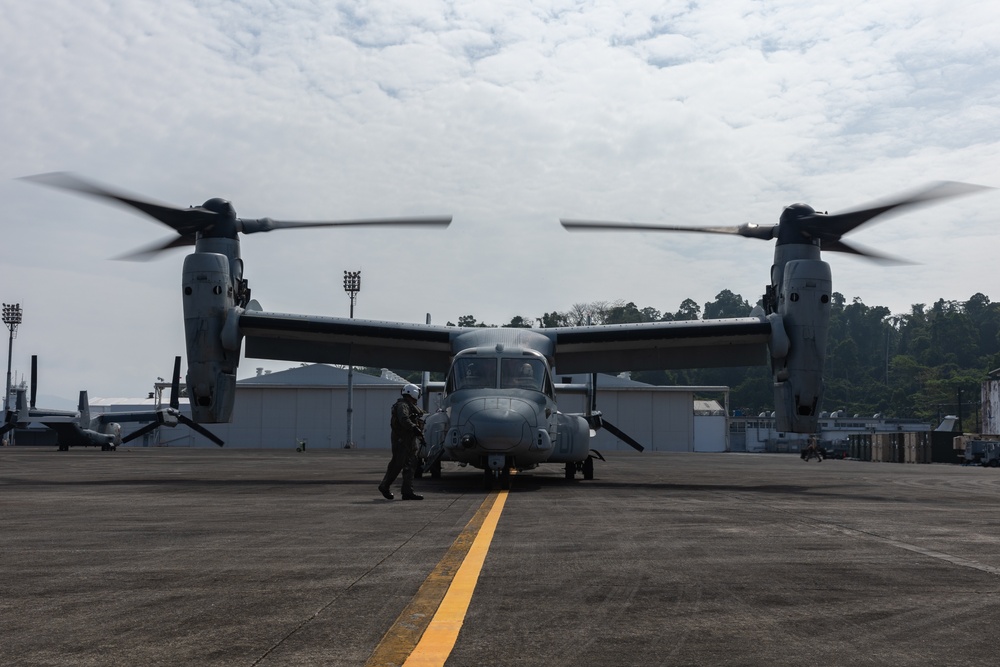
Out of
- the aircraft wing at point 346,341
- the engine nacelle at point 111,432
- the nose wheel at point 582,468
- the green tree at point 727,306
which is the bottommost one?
the engine nacelle at point 111,432

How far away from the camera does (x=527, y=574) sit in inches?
252

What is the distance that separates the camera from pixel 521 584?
19.6 ft

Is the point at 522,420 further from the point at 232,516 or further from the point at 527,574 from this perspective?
the point at 527,574

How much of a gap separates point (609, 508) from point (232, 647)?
8463 millimetres

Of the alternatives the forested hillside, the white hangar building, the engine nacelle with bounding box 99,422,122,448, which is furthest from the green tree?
the engine nacelle with bounding box 99,422,122,448

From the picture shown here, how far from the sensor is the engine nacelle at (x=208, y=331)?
20.4m

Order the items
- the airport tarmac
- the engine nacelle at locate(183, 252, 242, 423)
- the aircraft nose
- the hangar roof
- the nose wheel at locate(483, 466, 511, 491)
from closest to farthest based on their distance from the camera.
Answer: the airport tarmac
the aircraft nose
the nose wheel at locate(483, 466, 511, 491)
the engine nacelle at locate(183, 252, 242, 423)
the hangar roof

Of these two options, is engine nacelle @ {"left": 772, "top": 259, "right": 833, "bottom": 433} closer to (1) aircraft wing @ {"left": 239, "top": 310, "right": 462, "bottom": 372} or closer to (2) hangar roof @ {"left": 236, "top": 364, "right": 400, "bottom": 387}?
(1) aircraft wing @ {"left": 239, "top": 310, "right": 462, "bottom": 372}

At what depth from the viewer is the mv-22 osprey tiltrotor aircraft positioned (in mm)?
17781

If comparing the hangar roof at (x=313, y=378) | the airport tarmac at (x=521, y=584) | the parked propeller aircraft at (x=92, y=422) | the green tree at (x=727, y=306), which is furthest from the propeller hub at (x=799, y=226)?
the green tree at (x=727, y=306)

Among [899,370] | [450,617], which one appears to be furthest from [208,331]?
[899,370]

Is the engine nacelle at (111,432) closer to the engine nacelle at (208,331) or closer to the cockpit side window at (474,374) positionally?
the engine nacelle at (208,331)

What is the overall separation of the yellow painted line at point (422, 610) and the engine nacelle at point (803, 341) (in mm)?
13596

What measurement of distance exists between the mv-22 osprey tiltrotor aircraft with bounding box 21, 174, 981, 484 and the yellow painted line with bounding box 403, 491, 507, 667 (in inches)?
386
